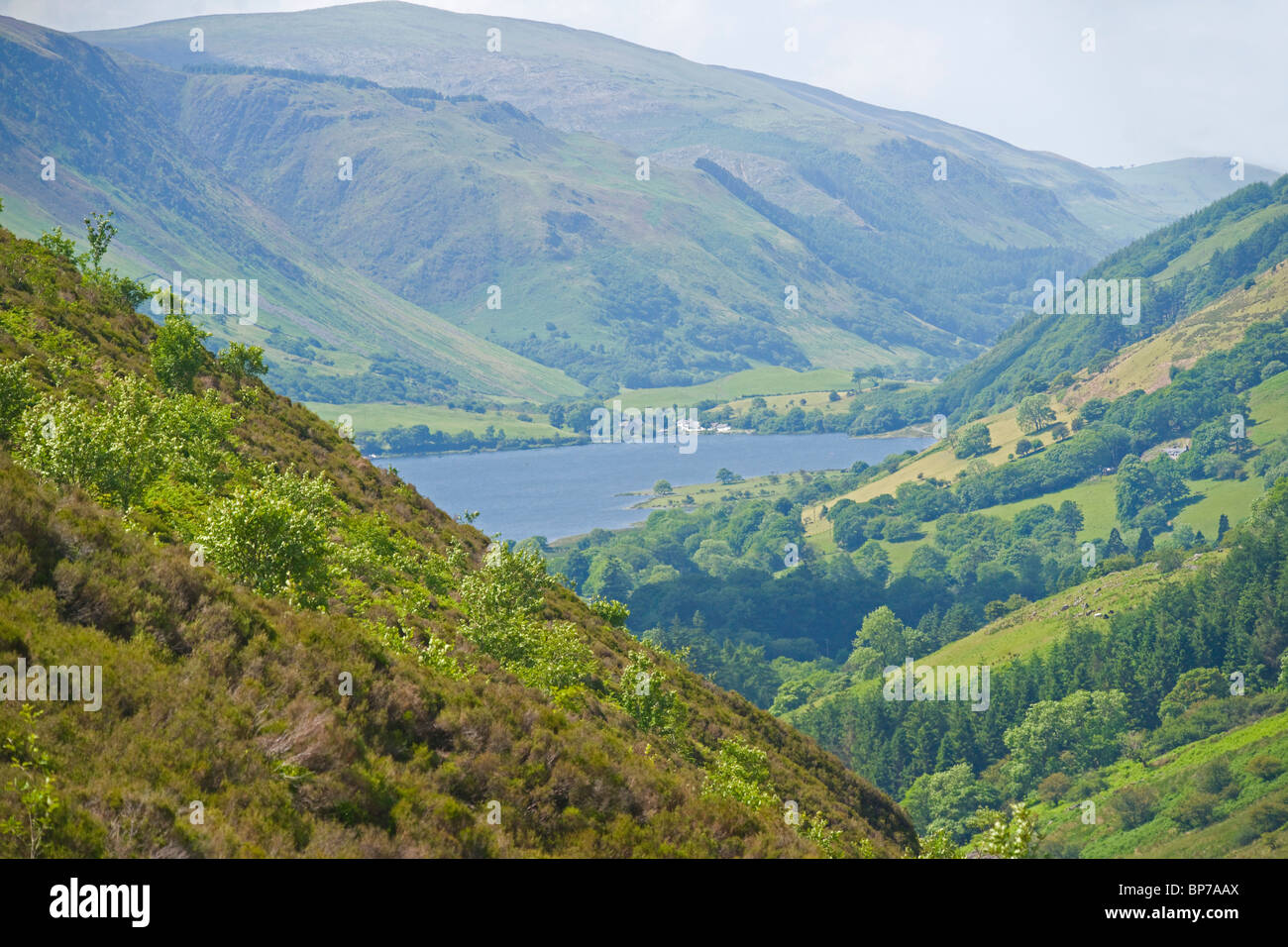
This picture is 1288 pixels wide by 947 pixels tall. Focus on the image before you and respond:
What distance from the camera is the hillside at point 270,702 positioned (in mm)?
18297

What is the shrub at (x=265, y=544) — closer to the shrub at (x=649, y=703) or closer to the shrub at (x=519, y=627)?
the shrub at (x=519, y=627)

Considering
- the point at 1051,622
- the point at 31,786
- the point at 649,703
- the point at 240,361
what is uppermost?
the point at 240,361

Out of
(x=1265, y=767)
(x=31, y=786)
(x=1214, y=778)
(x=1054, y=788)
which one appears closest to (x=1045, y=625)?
(x=1054, y=788)

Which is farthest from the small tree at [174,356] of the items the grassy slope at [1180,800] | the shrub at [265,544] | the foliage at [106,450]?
the grassy slope at [1180,800]

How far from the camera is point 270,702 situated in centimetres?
2170

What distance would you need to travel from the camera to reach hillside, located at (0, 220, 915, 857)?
60.0 feet

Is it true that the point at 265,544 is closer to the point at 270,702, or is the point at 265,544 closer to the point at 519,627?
the point at 270,702

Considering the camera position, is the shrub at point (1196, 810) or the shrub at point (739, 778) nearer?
the shrub at point (739, 778)

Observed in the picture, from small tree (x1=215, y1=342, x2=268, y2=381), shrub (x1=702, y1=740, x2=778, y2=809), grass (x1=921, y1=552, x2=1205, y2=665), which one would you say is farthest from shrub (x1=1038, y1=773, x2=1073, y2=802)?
small tree (x1=215, y1=342, x2=268, y2=381)

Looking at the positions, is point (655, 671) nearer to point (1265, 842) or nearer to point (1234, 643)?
point (1265, 842)

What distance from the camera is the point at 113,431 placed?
3142 cm

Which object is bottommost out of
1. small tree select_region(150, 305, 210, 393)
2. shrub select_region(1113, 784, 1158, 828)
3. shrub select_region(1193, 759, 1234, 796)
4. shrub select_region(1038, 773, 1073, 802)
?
shrub select_region(1038, 773, 1073, 802)

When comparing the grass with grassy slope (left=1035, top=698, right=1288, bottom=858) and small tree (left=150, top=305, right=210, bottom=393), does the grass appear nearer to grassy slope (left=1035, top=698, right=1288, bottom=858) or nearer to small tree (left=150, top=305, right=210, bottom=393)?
grassy slope (left=1035, top=698, right=1288, bottom=858)

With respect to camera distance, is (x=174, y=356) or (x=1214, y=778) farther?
(x=1214, y=778)
